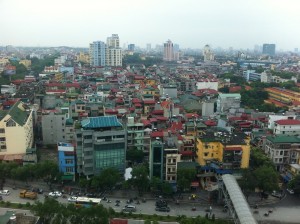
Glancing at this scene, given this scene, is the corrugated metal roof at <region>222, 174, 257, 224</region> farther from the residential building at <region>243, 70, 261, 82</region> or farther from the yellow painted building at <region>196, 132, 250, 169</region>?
the residential building at <region>243, 70, 261, 82</region>

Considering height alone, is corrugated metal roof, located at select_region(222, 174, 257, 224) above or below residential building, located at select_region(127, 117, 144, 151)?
below

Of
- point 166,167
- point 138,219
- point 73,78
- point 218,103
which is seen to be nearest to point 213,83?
point 218,103

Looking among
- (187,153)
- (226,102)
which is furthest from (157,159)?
(226,102)

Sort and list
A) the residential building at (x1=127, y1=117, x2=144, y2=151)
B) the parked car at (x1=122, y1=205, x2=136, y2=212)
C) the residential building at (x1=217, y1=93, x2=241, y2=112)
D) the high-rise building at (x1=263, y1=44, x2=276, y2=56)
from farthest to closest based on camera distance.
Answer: the high-rise building at (x1=263, y1=44, x2=276, y2=56), the residential building at (x1=217, y1=93, x2=241, y2=112), the residential building at (x1=127, y1=117, x2=144, y2=151), the parked car at (x1=122, y1=205, x2=136, y2=212)

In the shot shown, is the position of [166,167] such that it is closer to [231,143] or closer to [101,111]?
[231,143]

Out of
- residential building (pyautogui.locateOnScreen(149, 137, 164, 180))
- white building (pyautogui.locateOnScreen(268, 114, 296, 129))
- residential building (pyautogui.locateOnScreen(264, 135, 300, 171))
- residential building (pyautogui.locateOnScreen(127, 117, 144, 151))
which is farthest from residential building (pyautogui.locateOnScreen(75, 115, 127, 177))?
white building (pyautogui.locateOnScreen(268, 114, 296, 129))

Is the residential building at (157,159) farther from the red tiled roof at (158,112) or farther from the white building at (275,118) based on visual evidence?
the white building at (275,118)

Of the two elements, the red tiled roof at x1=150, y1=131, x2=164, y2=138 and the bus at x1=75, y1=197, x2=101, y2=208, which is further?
the red tiled roof at x1=150, y1=131, x2=164, y2=138
